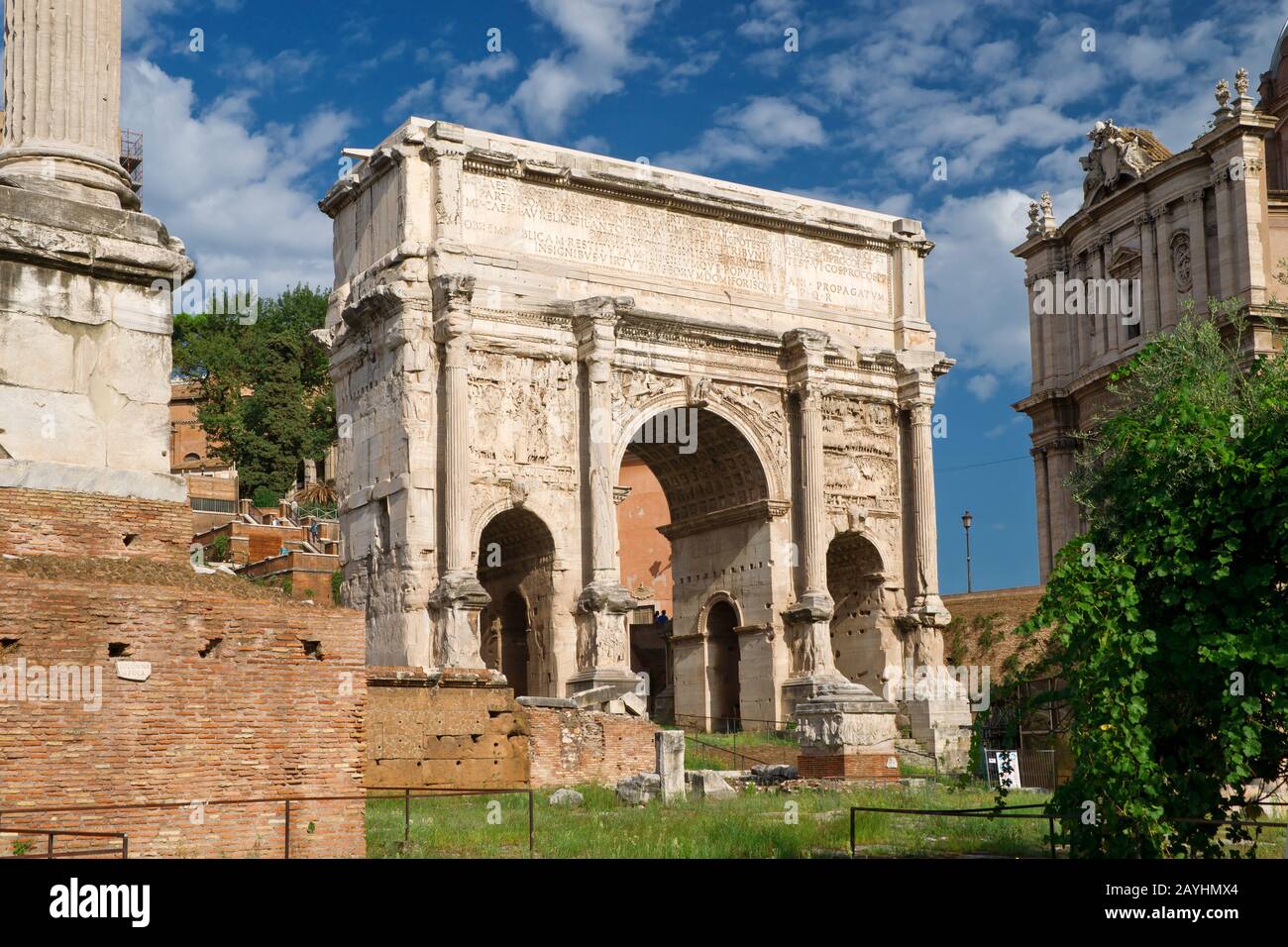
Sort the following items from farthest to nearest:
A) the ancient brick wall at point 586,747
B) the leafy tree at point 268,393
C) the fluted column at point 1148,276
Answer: the leafy tree at point 268,393 → the fluted column at point 1148,276 → the ancient brick wall at point 586,747

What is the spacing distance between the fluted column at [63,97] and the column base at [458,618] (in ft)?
65.6

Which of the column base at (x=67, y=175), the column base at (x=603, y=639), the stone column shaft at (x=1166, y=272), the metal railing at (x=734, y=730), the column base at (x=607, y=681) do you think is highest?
the stone column shaft at (x=1166, y=272)

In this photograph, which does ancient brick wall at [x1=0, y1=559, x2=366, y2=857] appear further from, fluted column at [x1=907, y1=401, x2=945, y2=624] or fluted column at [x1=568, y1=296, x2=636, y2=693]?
fluted column at [x1=907, y1=401, x2=945, y2=624]

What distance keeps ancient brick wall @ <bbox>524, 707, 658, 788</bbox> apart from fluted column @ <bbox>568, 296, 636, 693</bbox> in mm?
A: 4497

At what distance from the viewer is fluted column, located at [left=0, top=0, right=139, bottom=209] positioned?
32.1 feet

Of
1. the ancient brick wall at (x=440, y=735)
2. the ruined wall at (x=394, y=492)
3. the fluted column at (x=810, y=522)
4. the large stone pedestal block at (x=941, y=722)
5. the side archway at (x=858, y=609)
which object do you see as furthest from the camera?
the side archway at (x=858, y=609)

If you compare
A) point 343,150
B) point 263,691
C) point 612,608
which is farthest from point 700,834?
point 343,150

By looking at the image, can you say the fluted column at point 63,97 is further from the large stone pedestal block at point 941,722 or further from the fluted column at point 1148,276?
the fluted column at point 1148,276

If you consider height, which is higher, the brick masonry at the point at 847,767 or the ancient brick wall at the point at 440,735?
the ancient brick wall at the point at 440,735

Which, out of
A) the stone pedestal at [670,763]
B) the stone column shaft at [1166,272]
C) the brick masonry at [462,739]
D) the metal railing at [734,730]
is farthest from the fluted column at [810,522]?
the stone pedestal at [670,763]

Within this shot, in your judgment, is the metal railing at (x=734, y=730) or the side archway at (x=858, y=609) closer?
the metal railing at (x=734, y=730)

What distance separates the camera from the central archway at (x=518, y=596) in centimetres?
3262

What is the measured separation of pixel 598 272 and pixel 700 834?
18.7m
